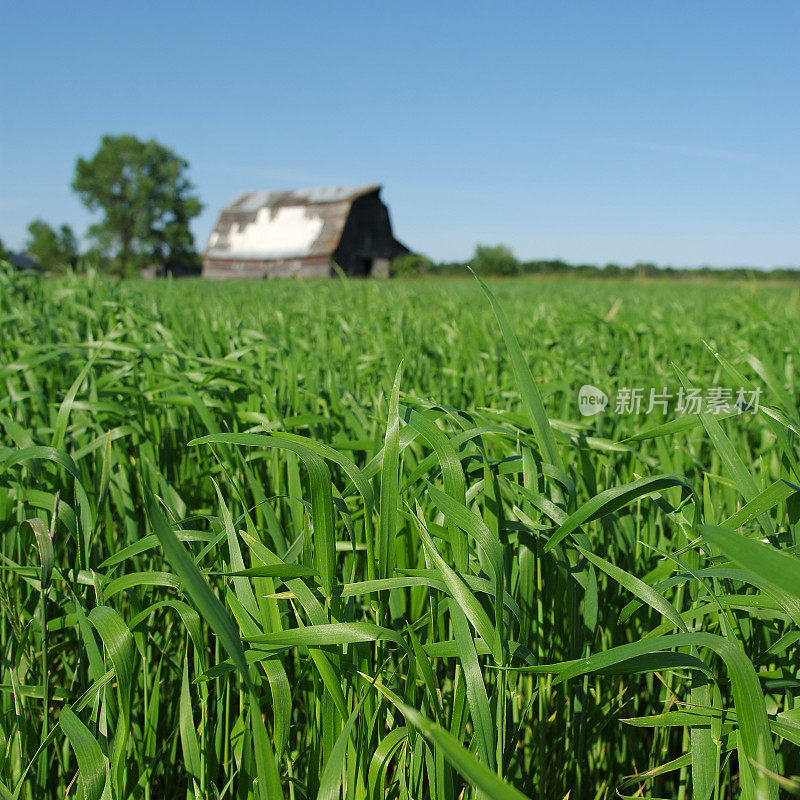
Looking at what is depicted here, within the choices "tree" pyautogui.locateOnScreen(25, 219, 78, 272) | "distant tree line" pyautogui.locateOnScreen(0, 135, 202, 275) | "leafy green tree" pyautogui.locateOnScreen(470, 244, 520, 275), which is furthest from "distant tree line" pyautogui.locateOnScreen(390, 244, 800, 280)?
"tree" pyautogui.locateOnScreen(25, 219, 78, 272)

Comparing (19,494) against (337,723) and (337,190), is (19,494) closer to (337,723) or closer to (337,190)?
(337,723)

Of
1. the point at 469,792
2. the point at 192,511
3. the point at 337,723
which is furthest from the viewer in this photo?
the point at 192,511

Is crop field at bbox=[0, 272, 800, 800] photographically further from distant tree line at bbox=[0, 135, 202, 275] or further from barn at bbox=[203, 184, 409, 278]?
distant tree line at bbox=[0, 135, 202, 275]

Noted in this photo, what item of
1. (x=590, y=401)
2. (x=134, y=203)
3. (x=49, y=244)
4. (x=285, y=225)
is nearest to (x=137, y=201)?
(x=134, y=203)

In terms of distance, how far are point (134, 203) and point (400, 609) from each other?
5063 cm

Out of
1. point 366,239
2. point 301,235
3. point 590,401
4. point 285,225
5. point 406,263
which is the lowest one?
point 590,401

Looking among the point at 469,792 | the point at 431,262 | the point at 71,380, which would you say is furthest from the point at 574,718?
the point at 431,262

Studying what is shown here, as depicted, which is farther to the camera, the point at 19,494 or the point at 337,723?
the point at 19,494

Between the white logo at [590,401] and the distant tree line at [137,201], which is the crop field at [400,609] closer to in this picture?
the white logo at [590,401]

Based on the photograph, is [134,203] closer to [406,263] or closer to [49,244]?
[49,244]

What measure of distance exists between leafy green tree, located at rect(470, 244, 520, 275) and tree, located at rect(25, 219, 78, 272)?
110 ft

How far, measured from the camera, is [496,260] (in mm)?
49531

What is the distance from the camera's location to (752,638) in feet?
2.69

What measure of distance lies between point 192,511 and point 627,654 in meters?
0.98
